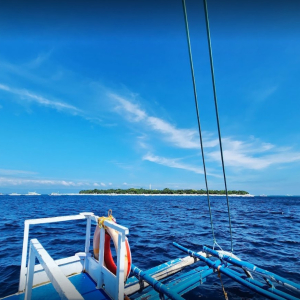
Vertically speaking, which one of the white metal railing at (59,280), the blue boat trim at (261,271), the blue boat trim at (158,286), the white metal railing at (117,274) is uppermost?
the white metal railing at (59,280)

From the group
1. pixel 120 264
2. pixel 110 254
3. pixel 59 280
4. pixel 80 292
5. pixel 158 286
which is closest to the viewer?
pixel 59 280

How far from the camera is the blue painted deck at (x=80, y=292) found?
13.6ft

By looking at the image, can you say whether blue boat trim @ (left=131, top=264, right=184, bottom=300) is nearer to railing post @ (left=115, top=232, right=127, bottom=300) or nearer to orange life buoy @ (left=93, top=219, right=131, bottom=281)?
orange life buoy @ (left=93, top=219, right=131, bottom=281)

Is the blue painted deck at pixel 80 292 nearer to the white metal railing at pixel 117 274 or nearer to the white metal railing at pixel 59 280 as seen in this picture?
the white metal railing at pixel 117 274

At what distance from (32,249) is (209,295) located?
19.3 ft

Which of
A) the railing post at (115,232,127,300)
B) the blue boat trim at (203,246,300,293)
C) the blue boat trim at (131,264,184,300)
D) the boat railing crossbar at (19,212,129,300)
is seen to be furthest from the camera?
the blue boat trim at (203,246,300,293)

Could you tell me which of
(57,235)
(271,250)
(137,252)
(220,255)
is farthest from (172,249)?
(57,235)

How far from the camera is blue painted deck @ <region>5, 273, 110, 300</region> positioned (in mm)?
4148

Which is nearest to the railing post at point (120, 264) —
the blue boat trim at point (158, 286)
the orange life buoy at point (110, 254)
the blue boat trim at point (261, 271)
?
the orange life buoy at point (110, 254)

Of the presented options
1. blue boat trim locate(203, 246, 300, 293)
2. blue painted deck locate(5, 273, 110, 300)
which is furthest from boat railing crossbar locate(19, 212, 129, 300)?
blue boat trim locate(203, 246, 300, 293)

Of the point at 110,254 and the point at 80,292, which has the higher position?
the point at 110,254

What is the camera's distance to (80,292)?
4.34 m

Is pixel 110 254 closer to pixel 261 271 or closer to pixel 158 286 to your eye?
pixel 158 286

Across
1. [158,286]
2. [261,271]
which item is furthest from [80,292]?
[261,271]
